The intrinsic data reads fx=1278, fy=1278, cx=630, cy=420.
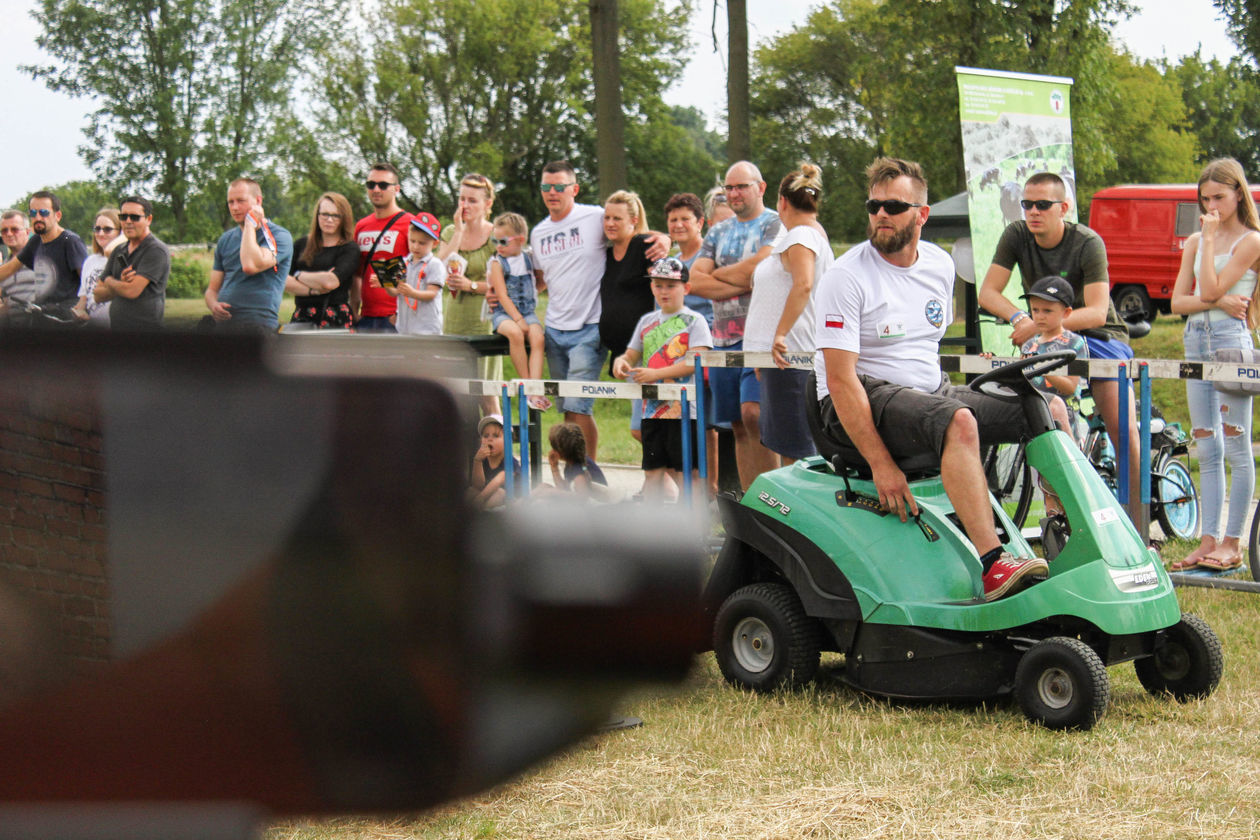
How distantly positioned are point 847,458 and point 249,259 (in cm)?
209

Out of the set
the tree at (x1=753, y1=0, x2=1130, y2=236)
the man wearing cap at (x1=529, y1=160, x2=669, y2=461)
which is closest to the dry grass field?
the man wearing cap at (x1=529, y1=160, x2=669, y2=461)

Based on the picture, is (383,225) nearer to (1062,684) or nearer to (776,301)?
(776,301)

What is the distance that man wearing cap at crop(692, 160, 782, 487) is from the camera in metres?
6.57

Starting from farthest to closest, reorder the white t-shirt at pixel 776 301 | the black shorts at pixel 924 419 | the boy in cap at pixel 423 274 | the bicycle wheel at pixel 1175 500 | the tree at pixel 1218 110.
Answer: the tree at pixel 1218 110, the bicycle wheel at pixel 1175 500, the boy in cap at pixel 423 274, the white t-shirt at pixel 776 301, the black shorts at pixel 924 419

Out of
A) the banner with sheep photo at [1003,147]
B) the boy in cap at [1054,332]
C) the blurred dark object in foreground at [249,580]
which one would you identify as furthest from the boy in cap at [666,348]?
the blurred dark object in foreground at [249,580]

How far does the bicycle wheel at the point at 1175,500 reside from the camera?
287 inches

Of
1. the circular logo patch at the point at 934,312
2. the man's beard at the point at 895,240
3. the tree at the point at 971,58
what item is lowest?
the circular logo patch at the point at 934,312

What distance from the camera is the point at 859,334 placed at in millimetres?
4508

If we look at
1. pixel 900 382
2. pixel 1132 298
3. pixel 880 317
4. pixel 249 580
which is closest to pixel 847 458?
pixel 900 382

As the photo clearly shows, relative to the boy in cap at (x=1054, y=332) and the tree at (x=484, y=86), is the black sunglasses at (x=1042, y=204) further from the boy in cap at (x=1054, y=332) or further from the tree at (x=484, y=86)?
the tree at (x=484, y=86)

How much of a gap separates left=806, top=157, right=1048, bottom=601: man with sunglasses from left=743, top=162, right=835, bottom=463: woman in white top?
1.19 metres

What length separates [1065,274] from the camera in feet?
20.3

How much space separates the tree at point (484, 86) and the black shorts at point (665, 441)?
44.5 metres

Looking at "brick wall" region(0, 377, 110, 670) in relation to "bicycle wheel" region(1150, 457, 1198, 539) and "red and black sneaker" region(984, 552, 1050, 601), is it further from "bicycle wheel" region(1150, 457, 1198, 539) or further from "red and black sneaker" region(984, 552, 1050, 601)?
"bicycle wheel" region(1150, 457, 1198, 539)
